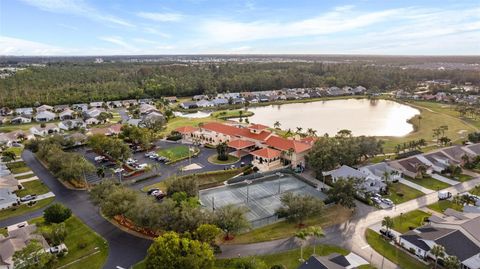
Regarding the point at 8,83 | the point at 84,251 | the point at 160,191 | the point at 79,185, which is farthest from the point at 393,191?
the point at 8,83

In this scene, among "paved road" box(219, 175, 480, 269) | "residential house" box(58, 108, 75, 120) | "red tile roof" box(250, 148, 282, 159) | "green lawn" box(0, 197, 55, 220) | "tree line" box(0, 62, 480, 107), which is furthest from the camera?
"tree line" box(0, 62, 480, 107)

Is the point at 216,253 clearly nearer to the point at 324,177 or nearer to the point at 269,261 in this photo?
the point at 269,261

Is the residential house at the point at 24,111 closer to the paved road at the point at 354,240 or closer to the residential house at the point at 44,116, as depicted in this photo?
the residential house at the point at 44,116

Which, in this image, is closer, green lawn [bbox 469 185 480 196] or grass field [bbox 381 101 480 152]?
green lawn [bbox 469 185 480 196]

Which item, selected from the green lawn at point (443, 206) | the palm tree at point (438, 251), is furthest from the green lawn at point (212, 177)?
the palm tree at point (438, 251)

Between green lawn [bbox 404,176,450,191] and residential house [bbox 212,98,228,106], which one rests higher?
residential house [bbox 212,98,228,106]

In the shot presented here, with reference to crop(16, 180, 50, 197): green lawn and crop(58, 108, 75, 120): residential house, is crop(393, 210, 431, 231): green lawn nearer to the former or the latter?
crop(16, 180, 50, 197): green lawn

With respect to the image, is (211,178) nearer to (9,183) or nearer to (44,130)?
(9,183)

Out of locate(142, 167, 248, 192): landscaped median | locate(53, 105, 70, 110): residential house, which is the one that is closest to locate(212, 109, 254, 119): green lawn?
locate(142, 167, 248, 192): landscaped median
